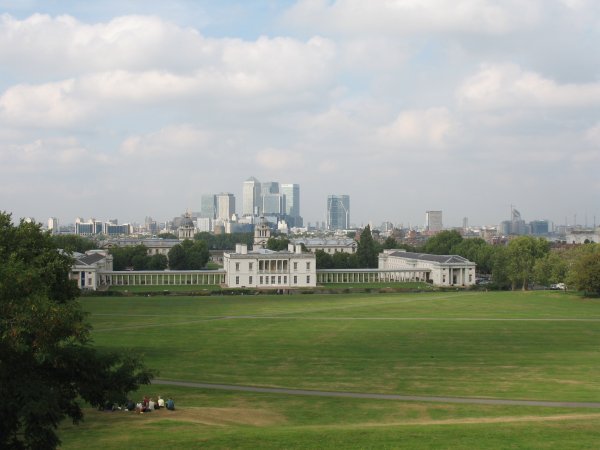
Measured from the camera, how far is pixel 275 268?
429 feet

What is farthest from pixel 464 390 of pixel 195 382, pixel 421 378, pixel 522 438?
pixel 195 382

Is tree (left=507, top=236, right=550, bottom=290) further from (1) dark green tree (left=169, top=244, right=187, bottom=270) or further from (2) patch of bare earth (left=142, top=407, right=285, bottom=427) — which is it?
(2) patch of bare earth (left=142, top=407, right=285, bottom=427)

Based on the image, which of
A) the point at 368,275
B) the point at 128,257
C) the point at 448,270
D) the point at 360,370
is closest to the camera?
the point at 360,370

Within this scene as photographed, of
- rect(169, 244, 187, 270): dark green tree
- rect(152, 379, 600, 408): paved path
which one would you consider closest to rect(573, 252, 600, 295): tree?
rect(152, 379, 600, 408): paved path

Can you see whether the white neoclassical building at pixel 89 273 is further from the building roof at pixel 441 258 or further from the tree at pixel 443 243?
the tree at pixel 443 243

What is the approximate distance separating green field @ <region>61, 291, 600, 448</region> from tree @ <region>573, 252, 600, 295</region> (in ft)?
21.2

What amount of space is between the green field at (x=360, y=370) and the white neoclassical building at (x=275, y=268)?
42.2 m

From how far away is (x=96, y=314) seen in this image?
251 ft

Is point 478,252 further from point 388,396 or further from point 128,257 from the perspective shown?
point 388,396

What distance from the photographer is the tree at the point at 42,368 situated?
20250 millimetres

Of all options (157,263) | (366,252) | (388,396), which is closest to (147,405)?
(388,396)

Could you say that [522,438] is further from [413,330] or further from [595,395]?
[413,330]

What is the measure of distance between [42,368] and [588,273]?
8287cm

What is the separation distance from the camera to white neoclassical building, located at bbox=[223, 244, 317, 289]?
128m
